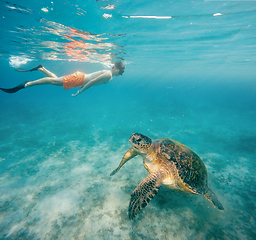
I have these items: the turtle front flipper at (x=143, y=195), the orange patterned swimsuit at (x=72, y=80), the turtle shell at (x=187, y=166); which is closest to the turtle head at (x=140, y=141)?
the turtle shell at (x=187, y=166)

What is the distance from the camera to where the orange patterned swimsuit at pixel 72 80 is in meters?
5.38

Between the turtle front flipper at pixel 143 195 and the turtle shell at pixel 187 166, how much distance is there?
65cm

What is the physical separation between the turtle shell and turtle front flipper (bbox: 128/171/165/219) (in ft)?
2.12

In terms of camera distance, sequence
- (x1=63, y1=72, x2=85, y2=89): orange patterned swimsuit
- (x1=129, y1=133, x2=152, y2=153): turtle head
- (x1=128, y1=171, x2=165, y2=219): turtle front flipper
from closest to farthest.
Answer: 1. (x1=128, y1=171, x2=165, y2=219): turtle front flipper
2. (x1=129, y1=133, x2=152, y2=153): turtle head
3. (x1=63, y1=72, x2=85, y2=89): orange patterned swimsuit

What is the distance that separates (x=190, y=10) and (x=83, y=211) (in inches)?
411

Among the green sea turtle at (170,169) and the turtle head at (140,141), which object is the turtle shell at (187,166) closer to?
the green sea turtle at (170,169)

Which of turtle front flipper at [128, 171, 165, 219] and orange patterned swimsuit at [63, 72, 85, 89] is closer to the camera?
turtle front flipper at [128, 171, 165, 219]

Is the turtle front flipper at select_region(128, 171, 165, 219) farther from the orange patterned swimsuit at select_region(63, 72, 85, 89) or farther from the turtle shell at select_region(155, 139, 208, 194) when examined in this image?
the orange patterned swimsuit at select_region(63, 72, 85, 89)

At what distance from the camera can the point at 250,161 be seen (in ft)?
22.2

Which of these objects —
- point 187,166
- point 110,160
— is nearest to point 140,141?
point 187,166

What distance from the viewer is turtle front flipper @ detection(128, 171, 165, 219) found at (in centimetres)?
250

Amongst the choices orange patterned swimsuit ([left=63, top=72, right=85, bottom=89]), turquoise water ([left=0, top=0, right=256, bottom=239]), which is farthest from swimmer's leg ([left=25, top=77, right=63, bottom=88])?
turquoise water ([left=0, top=0, right=256, bottom=239])

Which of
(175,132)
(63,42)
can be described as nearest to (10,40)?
(63,42)

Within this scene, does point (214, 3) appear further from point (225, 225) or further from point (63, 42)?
point (63, 42)
